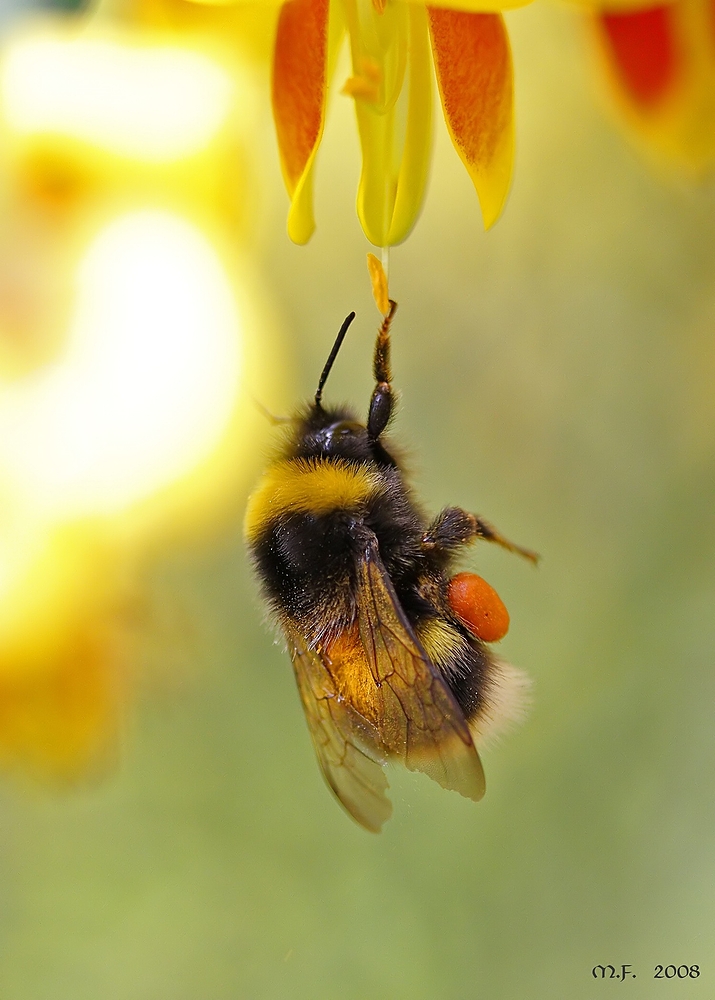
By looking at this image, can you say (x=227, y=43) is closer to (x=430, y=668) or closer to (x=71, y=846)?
(x=430, y=668)

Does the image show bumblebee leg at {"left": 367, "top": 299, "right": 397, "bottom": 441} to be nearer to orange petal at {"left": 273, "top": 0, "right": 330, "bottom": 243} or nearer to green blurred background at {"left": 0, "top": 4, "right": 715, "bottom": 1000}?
orange petal at {"left": 273, "top": 0, "right": 330, "bottom": 243}

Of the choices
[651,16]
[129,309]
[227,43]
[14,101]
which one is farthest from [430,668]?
[129,309]

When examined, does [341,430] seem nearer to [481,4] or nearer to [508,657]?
[481,4]

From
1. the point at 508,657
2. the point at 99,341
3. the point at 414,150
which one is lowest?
the point at 508,657

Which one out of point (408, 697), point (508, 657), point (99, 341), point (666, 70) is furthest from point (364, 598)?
point (508, 657)

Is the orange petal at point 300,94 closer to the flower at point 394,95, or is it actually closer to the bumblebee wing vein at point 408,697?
the flower at point 394,95

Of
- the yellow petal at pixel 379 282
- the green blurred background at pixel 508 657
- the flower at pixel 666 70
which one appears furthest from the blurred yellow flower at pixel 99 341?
the yellow petal at pixel 379 282
